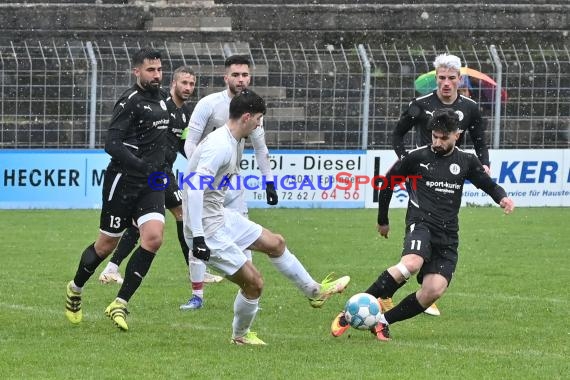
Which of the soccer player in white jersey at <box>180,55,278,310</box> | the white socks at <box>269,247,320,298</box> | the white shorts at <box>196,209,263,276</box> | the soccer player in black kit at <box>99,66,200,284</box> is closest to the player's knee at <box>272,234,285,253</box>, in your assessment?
the white socks at <box>269,247,320,298</box>

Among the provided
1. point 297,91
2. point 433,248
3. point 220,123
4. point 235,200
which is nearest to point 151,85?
point 220,123

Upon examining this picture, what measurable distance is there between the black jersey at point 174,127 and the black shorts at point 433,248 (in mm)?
3696

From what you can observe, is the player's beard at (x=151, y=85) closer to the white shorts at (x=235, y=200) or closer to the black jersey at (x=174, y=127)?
the white shorts at (x=235, y=200)

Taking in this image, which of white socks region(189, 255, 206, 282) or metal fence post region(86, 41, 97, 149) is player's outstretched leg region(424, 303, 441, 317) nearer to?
white socks region(189, 255, 206, 282)

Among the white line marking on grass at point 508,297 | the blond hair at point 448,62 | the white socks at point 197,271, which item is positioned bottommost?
the white line marking on grass at point 508,297

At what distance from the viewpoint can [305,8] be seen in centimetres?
2691

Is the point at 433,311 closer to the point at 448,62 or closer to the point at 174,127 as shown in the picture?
the point at 448,62

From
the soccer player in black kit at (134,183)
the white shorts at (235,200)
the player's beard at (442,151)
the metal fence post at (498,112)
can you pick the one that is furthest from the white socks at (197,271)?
the metal fence post at (498,112)

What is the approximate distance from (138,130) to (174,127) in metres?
2.36

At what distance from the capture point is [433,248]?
31.2 feet

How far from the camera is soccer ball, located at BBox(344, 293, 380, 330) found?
29.9 ft

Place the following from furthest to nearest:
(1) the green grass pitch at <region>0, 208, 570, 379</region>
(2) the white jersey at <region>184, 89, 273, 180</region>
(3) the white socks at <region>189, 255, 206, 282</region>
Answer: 1. (3) the white socks at <region>189, 255, 206, 282</region>
2. (2) the white jersey at <region>184, 89, 273, 180</region>
3. (1) the green grass pitch at <region>0, 208, 570, 379</region>

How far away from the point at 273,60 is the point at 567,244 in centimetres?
749

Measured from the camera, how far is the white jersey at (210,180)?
344 inches
